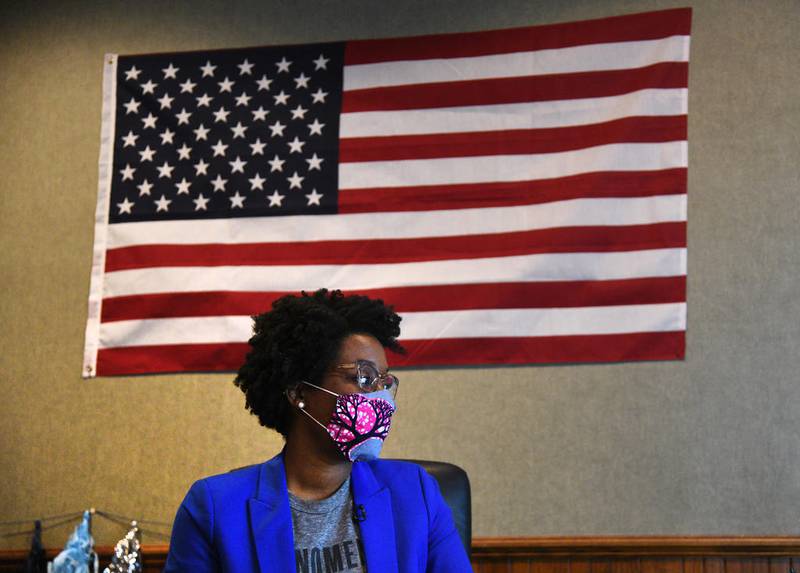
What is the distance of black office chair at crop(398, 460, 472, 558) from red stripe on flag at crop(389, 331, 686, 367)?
1085 mm

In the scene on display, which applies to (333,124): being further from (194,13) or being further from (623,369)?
(623,369)

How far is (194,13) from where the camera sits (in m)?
4.02

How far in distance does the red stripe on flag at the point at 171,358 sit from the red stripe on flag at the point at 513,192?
71 cm

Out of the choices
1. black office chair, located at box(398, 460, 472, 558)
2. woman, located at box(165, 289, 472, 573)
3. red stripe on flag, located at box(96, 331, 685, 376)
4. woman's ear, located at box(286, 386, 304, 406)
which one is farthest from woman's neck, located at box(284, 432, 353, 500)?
red stripe on flag, located at box(96, 331, 685, 376)

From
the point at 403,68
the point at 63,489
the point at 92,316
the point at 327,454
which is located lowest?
the point at 63,489

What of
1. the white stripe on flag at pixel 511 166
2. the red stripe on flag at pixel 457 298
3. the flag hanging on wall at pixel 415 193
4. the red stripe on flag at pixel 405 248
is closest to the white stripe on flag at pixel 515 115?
the flag hanging on wall at pixel 415 193

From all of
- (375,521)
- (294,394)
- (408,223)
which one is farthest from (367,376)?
(408,223)

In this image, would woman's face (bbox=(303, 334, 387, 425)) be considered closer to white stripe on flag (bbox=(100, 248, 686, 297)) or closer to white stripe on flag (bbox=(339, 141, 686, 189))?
white stripe on flag (bbox=(100, 248, 686, 297))

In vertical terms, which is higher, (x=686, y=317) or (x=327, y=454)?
(x=686, y=317)

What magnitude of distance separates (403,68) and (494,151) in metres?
0.50

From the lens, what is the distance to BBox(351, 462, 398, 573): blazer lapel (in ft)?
6.68

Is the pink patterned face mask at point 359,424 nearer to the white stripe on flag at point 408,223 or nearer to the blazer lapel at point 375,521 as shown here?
the blazer lapel at point 375,521

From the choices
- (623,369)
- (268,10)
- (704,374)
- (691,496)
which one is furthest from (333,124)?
(691,496)

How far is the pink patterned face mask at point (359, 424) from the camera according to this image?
7.01 feet
